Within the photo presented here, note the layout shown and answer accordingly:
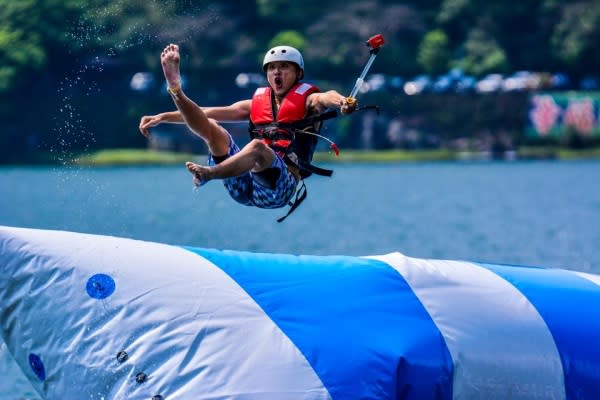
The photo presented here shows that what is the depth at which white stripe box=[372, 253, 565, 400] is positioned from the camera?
10148mm

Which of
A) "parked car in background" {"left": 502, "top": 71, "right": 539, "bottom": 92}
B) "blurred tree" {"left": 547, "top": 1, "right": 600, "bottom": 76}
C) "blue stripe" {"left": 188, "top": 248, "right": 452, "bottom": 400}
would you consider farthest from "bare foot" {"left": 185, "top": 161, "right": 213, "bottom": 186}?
"blurred tree" {"left": 547, "top": 1, "right": 600, "bottom": 76}

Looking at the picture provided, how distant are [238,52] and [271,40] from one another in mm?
2977

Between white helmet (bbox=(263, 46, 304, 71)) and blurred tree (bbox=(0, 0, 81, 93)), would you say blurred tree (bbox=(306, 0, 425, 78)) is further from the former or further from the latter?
white helmet (bbox=(263, 46, 304, 71))

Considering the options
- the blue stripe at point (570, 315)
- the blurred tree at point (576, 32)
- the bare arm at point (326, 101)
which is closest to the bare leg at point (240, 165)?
the bare arm at point (326, 101)

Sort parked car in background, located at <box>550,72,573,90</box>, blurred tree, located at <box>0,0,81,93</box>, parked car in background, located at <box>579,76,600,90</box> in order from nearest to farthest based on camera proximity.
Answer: blurred tree, located at <box>0,0,81,93</box> → parked car in background, located at <box>550,72,573,90</box> → parked car in background, located at <box>579,76,600,90</box>

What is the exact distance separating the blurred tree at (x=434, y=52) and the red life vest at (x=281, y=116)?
6285 cm

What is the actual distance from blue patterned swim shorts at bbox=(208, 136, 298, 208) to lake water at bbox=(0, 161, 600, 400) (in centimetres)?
379

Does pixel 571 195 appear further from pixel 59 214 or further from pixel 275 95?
pixel 275 95

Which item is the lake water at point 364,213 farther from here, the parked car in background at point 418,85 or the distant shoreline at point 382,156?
the parked car in background at point 418,85

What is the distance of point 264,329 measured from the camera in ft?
32.4

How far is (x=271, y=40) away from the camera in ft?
201

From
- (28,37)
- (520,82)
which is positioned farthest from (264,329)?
(520,82)

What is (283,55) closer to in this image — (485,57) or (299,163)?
(299,163)

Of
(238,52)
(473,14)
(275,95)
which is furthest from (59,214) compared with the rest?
(473,14)
